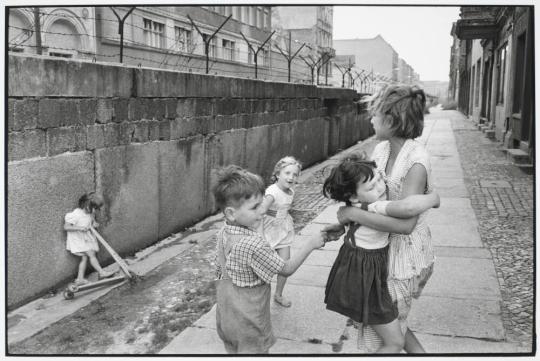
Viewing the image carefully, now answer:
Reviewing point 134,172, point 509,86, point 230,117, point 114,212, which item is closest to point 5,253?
point 114,212

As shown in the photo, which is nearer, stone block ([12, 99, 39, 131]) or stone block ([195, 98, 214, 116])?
stone block ([12, 99, 39, 131])

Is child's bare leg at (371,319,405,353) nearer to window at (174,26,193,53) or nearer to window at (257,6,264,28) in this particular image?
window at (257,6,264,28)

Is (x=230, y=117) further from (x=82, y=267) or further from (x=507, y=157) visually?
(x=507, y=157)

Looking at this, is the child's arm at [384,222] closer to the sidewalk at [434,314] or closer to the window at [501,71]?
the sidewalk at [434,314]

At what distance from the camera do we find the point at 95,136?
4.97 metres

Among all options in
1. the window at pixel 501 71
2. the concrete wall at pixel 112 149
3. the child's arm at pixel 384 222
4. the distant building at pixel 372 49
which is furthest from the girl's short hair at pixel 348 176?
the window at pixel 501 71

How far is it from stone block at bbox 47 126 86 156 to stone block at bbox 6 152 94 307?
0.06 meters

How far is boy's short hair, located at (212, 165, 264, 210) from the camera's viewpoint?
2.70 m

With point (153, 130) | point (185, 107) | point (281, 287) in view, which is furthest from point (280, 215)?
point (185, 107)

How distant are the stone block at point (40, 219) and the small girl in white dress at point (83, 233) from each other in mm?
54

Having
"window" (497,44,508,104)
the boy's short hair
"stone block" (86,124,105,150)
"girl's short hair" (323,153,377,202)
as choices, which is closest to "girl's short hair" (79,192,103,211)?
"stone block" (86,124,105,150)

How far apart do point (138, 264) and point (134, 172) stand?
2.89 ft

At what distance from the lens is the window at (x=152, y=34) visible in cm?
677

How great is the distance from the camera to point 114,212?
17.3 ft
